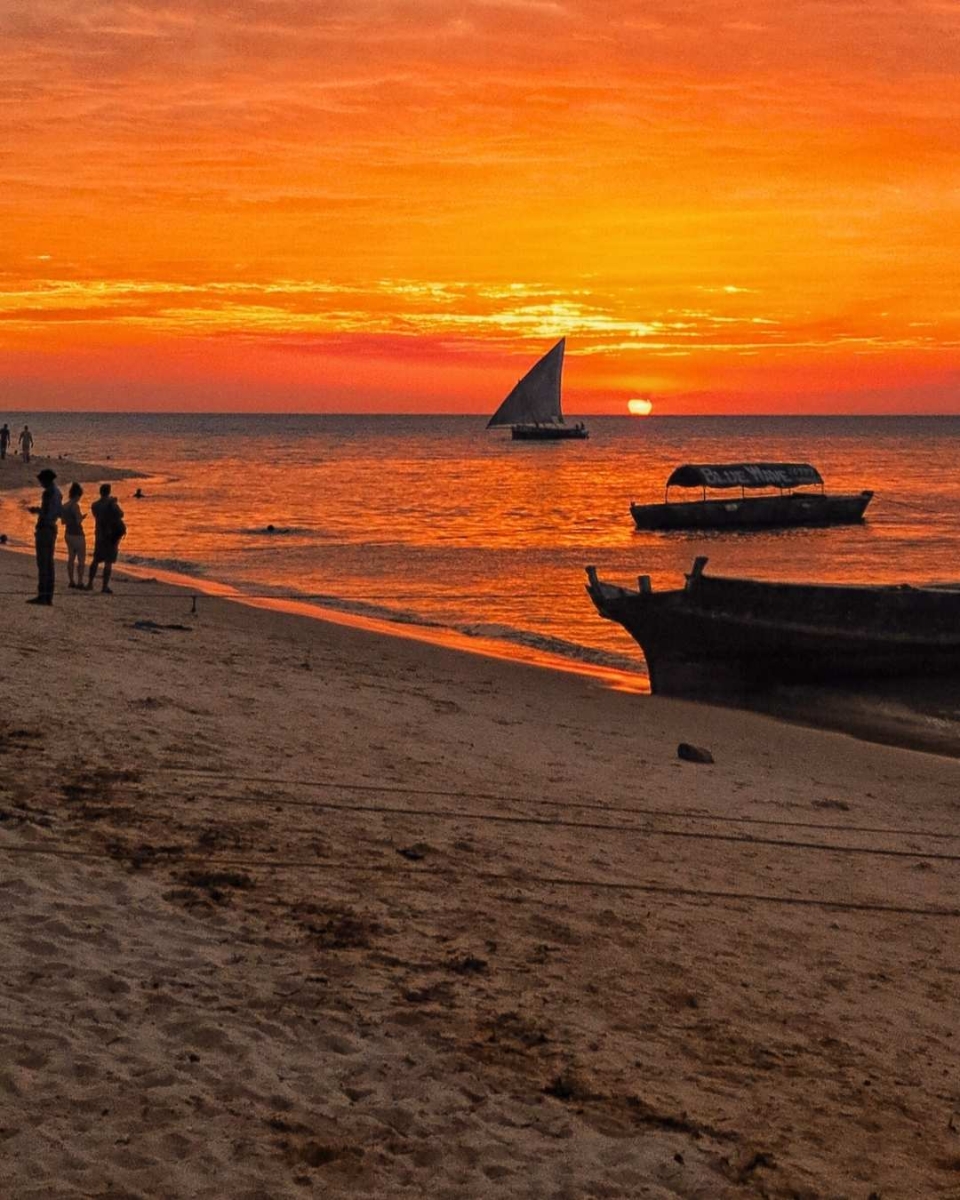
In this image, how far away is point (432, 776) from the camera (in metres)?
9.90

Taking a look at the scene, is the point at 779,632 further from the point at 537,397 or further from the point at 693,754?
the point at 537,397

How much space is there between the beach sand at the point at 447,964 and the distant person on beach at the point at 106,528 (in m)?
7.54

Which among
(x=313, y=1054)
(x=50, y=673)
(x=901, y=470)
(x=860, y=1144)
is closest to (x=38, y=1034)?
(x=313, y=1054)

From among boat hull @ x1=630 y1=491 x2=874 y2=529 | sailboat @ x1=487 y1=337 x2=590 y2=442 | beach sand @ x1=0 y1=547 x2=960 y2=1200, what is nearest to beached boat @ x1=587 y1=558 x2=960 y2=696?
beach sand @ x1=0 y1=547 x2=960 y2=1200

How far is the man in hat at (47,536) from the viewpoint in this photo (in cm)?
1697

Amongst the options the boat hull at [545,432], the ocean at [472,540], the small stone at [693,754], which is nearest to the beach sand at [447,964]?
the small stone at [693,754]

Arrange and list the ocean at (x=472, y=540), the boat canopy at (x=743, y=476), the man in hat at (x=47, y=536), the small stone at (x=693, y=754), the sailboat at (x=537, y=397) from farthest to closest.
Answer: the sailboat at (x=537, y=397), the boat canopy at (x=743, y=476), the ocean at (x=472, y=540), the man in hat at (x=47, y=536), the small stone at (x=693, y=754)

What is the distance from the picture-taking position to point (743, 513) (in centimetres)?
5141

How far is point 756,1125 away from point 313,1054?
1.82 m

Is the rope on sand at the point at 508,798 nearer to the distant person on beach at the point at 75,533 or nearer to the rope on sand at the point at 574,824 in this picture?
the rope on sand at the point at 574,824

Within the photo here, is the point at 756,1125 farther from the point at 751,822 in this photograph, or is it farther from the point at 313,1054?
the point at 751,822

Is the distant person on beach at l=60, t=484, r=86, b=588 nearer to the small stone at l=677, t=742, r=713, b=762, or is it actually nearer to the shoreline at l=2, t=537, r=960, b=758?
the shoreline at l=2, t=537, r=960, b=758

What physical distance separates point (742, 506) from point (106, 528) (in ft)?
117

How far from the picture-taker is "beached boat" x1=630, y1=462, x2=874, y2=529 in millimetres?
50531
